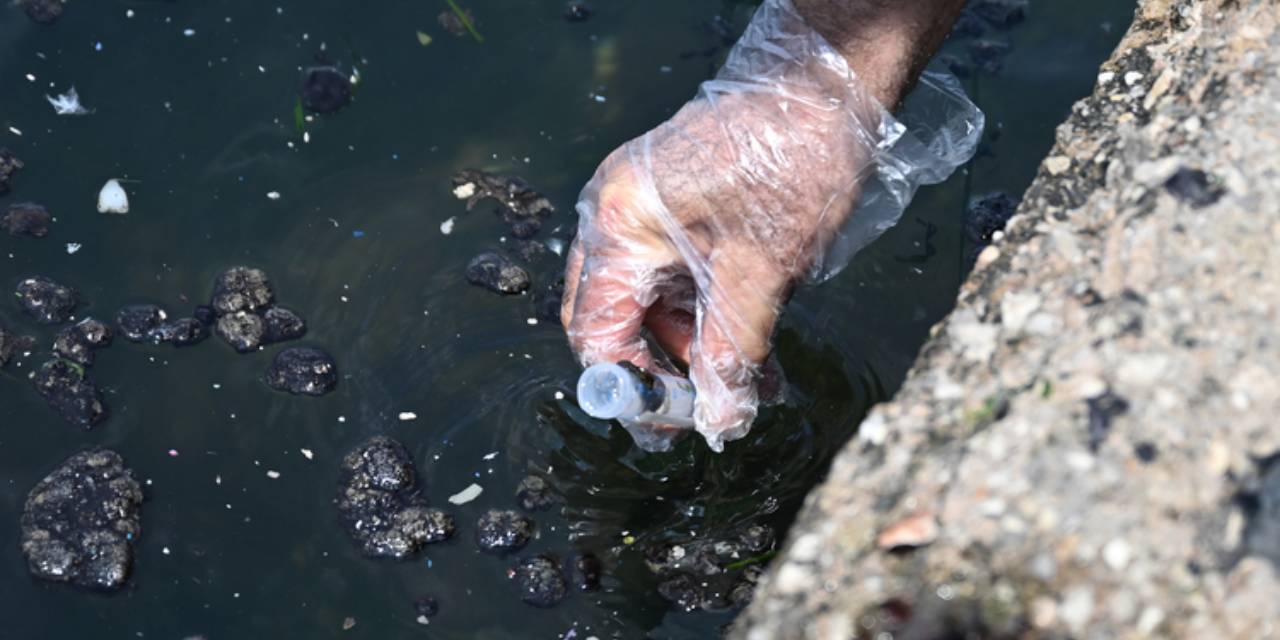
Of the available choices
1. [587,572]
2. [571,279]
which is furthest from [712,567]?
[571,279]

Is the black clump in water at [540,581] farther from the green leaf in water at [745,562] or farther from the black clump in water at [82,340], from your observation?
the black clump in water at [82,340]

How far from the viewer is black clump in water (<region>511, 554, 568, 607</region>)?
237 centimetres

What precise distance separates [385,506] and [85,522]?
1.94 feet

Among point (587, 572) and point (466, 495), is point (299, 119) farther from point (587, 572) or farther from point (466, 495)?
point (587, 572)

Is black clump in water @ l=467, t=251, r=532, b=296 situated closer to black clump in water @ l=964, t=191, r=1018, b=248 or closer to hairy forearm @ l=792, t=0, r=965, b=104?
hairy forearm @ l=792, t=0, r=965, b=104

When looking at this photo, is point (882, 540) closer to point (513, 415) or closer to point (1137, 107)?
point (1137, 107)

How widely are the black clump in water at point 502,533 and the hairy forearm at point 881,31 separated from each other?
3.65 ft

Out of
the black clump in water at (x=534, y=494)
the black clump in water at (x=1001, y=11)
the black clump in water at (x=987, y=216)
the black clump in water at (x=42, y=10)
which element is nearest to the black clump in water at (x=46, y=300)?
the black clump in water at (x=42, y=10)

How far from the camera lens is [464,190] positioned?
2.94m

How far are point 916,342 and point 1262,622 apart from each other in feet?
4.85

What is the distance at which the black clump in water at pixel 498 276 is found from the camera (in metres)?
2.80

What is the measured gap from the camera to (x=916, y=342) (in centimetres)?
274

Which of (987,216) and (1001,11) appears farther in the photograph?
(1001,11)

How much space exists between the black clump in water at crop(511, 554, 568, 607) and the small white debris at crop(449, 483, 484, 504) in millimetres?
184
